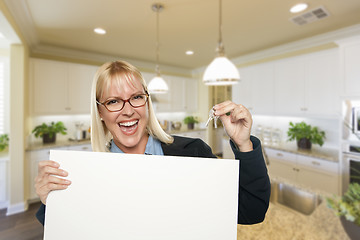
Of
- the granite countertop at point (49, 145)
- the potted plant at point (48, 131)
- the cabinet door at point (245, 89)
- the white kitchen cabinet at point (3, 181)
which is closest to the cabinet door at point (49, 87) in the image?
the potted plant at point (48, 131)

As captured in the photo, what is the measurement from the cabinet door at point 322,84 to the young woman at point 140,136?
2.96m

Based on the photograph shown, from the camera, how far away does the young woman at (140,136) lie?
558mm

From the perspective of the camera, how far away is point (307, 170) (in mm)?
2721

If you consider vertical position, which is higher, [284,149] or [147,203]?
[147,203]

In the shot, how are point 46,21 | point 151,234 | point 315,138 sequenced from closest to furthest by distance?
1. point 151,234
2. point 46,21
3. point 315,138

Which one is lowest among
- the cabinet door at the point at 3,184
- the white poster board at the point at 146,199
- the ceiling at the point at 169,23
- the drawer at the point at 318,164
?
the cabinet door at the point at 3,184

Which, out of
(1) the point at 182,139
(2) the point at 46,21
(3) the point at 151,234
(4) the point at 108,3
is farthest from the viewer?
(2) the point at 46,21

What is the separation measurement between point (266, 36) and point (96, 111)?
3.16m

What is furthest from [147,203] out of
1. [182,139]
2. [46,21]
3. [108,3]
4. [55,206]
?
[46,21]

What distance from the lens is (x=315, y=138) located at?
2.82 meters

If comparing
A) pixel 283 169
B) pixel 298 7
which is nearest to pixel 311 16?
pixel 298 7

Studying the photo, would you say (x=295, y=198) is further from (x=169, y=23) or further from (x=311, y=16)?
(x=169, y=23)

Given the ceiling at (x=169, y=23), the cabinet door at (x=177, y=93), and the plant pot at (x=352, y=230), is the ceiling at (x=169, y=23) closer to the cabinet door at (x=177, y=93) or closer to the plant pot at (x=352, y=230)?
the cabinet door at (x=177, y=93)

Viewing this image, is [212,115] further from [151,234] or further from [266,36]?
[266,36]
